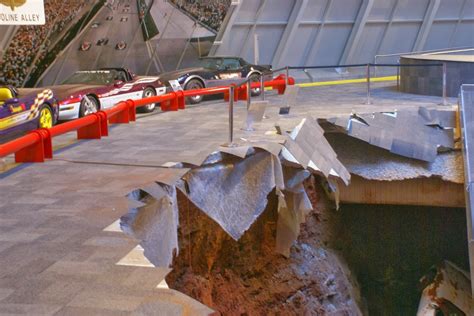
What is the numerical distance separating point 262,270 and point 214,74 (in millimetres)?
8924

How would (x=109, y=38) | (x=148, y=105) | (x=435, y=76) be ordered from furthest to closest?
(x=109, y=38) < (x=435, y=76) < (x=148, y=105)

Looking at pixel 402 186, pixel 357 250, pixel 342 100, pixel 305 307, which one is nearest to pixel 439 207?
pixel 402 186

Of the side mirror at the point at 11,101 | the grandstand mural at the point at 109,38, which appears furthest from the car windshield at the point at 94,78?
the side mirror at the point at 11,101

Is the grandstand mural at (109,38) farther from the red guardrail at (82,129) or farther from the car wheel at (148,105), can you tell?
the red guardrail at (82,129)

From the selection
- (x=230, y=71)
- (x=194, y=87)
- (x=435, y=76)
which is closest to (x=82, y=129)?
(x=194, y=87)

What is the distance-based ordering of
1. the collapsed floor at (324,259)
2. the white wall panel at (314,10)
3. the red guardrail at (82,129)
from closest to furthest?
the red guardrail at (82,129) → the collapsed floor at (324,259) → the white wall panel at (314,10)

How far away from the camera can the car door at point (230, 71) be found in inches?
731

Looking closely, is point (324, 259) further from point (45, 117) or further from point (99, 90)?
point (99, 90)

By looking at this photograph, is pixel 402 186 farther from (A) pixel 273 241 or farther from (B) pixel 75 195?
(B) pixel 75 195

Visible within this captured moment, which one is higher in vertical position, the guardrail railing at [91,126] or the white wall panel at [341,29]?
the white wall panel at [341,29]

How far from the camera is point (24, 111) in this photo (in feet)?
37.0

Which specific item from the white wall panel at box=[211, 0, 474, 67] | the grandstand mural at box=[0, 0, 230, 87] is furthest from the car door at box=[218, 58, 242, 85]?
the white wall panel at box=[211, 0, 474, 67]

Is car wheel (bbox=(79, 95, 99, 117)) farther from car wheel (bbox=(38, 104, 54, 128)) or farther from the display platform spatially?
the display platform

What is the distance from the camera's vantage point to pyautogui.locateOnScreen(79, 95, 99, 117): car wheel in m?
13.9
